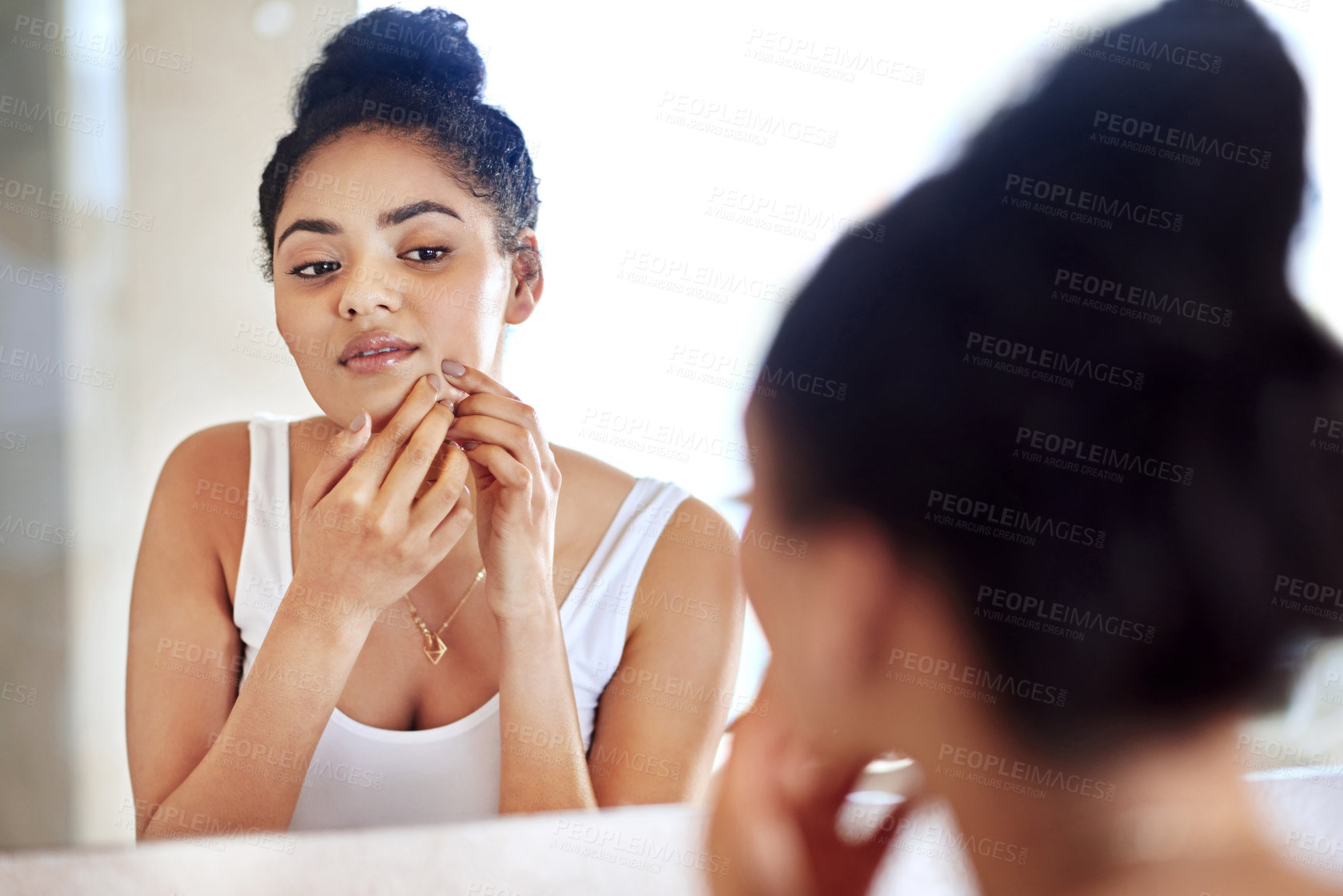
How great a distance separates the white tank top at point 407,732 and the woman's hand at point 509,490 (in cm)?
4

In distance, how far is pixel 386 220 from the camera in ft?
2.17

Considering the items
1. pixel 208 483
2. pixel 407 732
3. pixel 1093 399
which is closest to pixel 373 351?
pixel 208 483

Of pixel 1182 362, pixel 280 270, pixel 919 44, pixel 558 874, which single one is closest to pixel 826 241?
pixel 919 44

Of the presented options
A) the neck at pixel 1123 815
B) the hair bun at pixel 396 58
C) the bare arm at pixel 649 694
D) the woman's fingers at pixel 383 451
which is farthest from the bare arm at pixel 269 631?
the neck at pixel 1123 815

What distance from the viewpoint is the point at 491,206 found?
2.26 ft

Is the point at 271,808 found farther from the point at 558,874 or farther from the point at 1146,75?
the point at 1146,75

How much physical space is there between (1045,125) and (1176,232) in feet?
0.31

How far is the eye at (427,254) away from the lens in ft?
2.18

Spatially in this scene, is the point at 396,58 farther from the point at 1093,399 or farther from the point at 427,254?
the point at 1093,399

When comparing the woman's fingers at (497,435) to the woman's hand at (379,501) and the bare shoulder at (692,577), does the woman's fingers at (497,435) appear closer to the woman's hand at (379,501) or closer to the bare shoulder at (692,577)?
the woman's hand at (379,501)

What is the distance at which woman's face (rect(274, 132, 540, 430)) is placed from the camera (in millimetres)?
659

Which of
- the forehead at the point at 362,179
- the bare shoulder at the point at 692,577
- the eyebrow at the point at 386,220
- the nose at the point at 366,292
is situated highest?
the forehead at the point at 362,179

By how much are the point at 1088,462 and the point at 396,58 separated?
0.53 metres

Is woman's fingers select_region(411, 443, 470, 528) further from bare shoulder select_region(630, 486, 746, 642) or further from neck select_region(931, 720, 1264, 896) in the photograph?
neck select_region(931, 720, 1264, 896)
